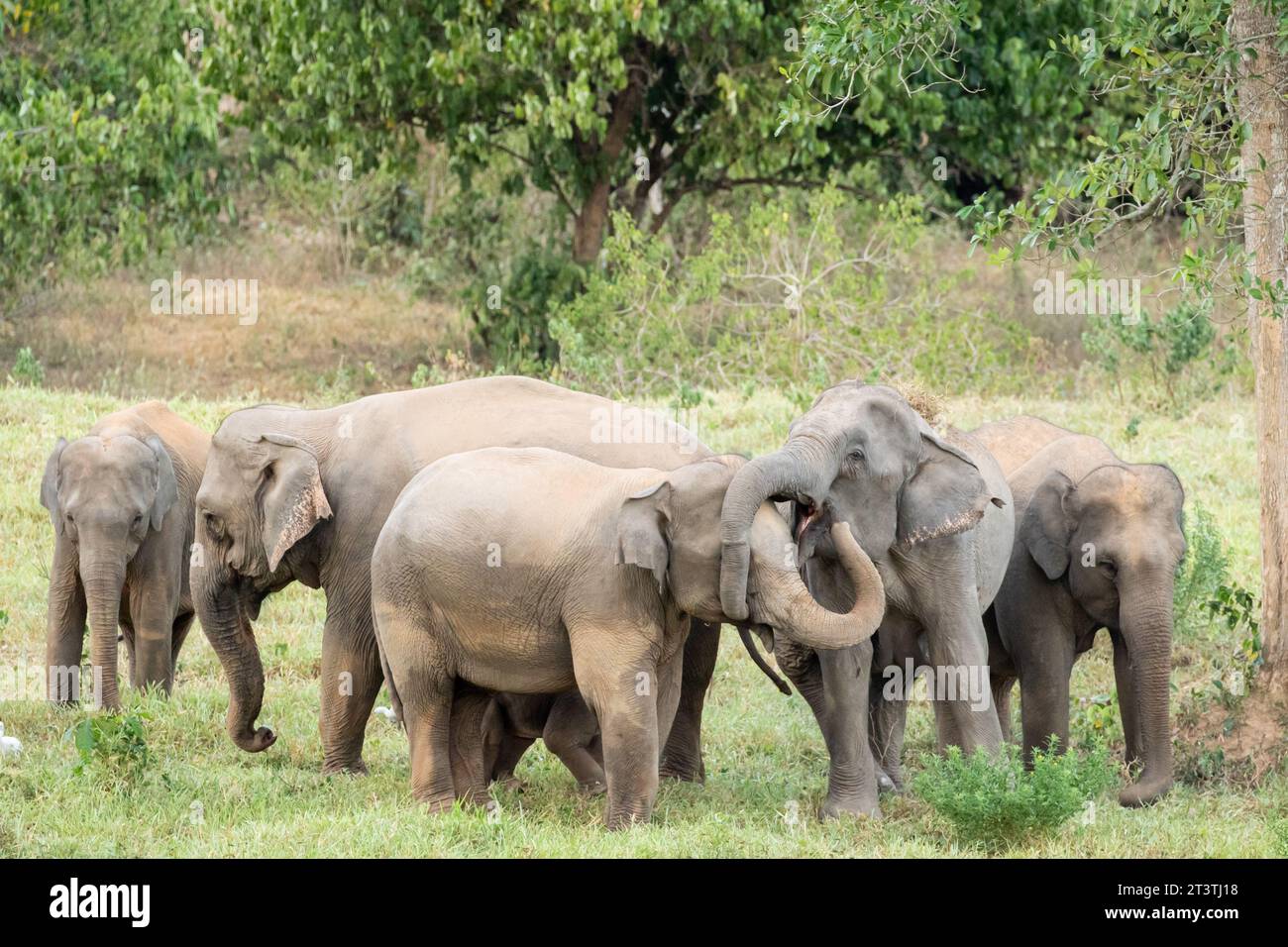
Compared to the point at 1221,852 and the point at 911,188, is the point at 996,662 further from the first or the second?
the point at 911,188

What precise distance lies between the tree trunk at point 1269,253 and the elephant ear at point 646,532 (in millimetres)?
3383

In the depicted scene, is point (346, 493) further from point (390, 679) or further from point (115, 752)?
point (115, 752)

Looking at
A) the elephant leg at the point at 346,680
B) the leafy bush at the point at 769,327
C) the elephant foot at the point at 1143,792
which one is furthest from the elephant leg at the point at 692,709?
the leafy bush at the point at 769,327

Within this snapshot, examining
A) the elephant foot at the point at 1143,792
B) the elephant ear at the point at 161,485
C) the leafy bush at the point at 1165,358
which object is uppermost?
the leafy bush at the point at 1165,358

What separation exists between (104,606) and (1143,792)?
17.3 ft

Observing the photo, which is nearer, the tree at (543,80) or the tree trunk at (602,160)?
the tree at (543,80)

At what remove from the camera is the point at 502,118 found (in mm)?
21812

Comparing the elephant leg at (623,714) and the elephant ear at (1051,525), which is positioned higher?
the elephant ear at (1051,525)

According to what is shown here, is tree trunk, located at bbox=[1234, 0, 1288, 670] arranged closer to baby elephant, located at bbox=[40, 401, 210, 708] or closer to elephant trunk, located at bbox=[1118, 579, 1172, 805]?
elephant trunk, located at bbox=[1118, 579, 1172, 805]

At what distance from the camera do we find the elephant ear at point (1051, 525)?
30.1ft

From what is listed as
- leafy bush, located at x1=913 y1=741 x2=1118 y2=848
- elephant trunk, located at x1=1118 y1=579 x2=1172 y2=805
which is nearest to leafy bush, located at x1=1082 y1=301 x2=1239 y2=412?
elephant trunk, located at x1=1118 y1=579 x2=1172 y2=805

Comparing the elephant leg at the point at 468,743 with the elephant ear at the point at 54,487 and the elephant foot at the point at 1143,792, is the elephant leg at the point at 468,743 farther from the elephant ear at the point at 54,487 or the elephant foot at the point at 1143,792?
the elephant ear at the point at 54,487

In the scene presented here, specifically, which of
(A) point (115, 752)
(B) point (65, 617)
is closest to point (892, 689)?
(A) point (115, 752)

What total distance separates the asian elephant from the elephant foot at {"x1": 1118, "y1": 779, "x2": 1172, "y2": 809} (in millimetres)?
1987
